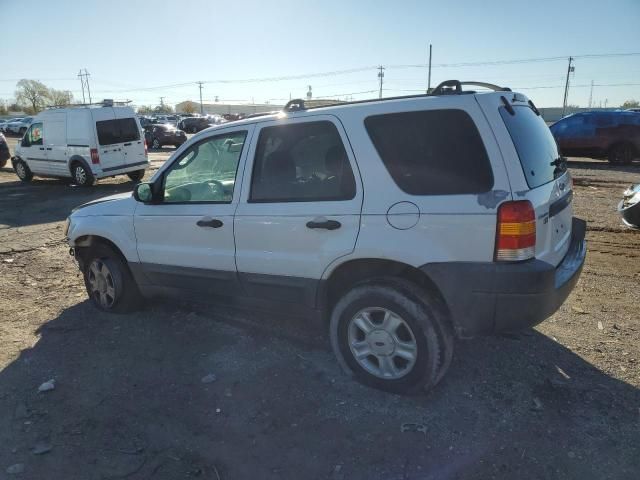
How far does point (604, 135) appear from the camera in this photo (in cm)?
1544

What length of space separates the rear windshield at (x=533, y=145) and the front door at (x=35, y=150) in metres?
14.3

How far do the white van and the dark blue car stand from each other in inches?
502

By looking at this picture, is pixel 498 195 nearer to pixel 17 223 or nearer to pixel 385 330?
pixel 385 330

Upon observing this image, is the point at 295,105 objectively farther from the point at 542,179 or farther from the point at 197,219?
the point at 542,179

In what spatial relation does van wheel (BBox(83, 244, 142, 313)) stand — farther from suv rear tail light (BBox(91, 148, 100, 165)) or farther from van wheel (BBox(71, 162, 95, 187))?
van wheel (BBox(71, 162, 95, 187))

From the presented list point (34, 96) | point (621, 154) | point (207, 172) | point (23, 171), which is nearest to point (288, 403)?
point (207, 172)

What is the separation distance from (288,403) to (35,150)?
14221 mm

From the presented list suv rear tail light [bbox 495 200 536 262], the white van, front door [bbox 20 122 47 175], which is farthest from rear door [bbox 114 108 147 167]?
suv rear tail light [bbox 495 200 536 262]

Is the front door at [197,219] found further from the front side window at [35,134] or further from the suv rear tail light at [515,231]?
the front side window at [35,134]

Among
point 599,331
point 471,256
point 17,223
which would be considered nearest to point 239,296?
point 471,256

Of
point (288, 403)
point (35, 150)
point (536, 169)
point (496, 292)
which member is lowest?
point (288, 403)

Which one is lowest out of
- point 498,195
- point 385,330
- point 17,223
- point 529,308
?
point 17,223

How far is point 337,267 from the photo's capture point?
10.6 feet

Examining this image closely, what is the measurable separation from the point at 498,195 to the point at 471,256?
1.23 feet
